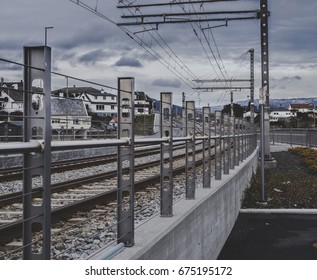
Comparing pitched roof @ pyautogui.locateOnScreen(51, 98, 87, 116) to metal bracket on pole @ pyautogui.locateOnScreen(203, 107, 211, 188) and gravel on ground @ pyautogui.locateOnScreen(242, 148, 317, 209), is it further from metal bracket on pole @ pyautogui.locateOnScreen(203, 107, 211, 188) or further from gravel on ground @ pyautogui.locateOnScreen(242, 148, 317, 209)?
gravel on ground @ pyautogui.locateOnScreen(242, 148, 317, 209)

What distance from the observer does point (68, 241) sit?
17.5 feet

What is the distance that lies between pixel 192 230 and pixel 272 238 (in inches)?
152

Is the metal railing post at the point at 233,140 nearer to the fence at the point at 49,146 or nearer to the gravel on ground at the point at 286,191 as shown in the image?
the gravel on ground at the point at 286,191

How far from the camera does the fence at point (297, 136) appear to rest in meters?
37.9

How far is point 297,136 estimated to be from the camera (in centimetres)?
4291

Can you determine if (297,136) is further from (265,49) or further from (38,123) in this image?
(38,123)

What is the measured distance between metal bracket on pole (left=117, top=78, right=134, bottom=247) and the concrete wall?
0.48ft

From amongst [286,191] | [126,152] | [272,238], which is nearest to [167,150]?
[126,152]

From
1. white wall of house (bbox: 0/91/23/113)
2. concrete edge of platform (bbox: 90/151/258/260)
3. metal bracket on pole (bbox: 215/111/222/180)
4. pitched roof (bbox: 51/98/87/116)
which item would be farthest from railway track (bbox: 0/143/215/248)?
white wall of house (bbox: 0/91/23/113)

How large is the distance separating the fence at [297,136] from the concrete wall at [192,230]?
29.0 metres

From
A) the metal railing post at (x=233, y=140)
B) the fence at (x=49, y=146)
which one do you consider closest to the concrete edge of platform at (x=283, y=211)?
the metal railing post at (x=233, y=140)

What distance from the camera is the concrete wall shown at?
455cm
